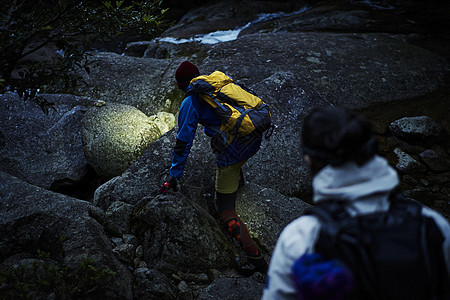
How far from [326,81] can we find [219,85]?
5.07 meters

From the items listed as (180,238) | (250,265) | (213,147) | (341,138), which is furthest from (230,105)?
(341,138)

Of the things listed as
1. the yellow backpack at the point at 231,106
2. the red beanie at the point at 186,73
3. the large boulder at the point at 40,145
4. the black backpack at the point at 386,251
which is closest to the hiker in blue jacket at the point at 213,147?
the red beanie at the point at 186,73

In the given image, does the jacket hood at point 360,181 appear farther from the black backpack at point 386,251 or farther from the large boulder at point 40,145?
the large boulder at point 40,145

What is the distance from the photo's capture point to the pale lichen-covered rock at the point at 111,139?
17.4 ft

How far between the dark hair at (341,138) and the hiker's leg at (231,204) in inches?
92.8

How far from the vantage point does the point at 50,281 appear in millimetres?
2338

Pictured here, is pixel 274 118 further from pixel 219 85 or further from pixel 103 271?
pixel 103 271

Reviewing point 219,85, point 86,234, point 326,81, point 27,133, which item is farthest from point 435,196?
point 27,133

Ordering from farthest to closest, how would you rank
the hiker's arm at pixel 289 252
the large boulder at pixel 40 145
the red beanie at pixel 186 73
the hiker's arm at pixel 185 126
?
the large boulder at pixel 40 145
the red beanie at pixel 186 73
the hiker's arm at pixel 185 126
the hiker's arm at pixel 289 252

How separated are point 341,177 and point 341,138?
Answer: 17 centimetres

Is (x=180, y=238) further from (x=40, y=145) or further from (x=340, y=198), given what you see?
(x=40, y=145)

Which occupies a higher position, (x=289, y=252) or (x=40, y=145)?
(x=289, y=252)

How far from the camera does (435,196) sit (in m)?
5.18

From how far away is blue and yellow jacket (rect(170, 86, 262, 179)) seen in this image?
3.38 meters
